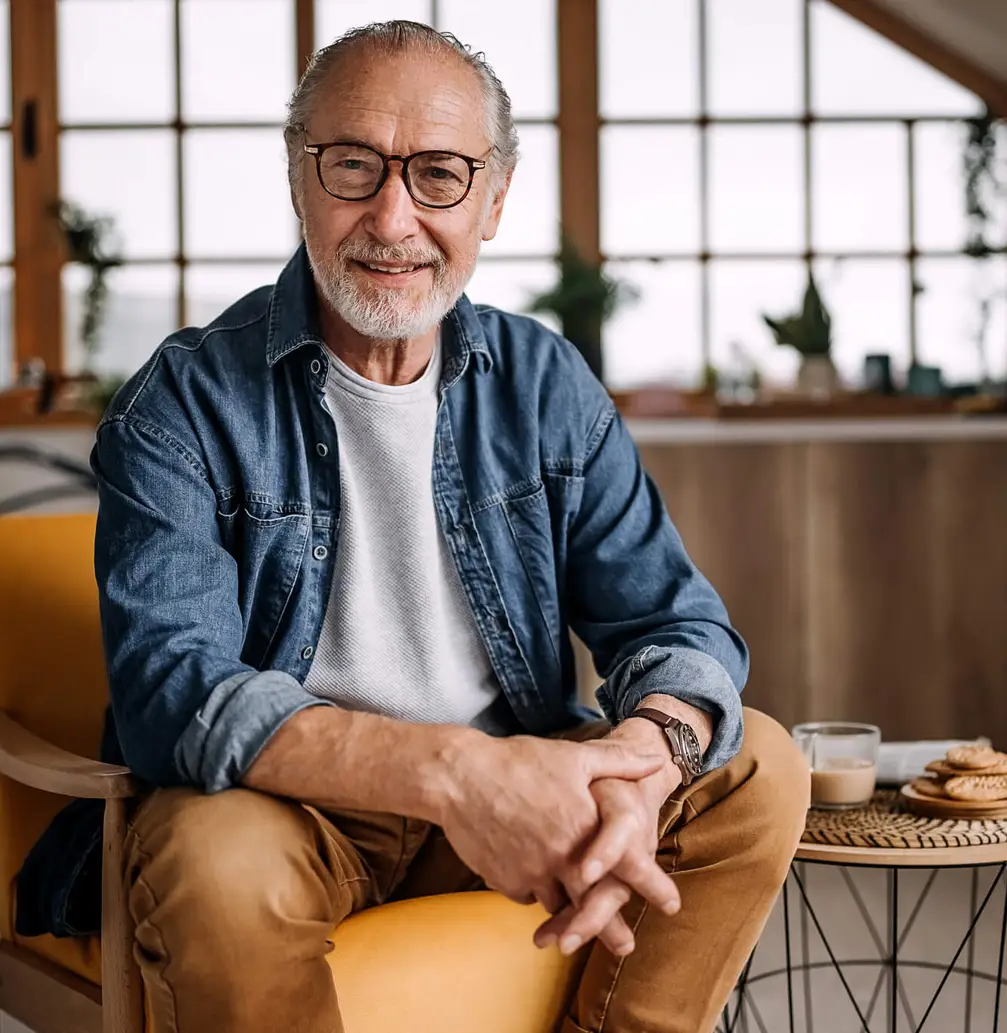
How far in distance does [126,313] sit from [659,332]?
1.68 meters

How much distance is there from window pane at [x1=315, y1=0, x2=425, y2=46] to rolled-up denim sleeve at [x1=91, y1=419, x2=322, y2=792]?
2.95 m

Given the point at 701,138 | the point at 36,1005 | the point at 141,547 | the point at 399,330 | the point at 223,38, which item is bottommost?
the point at 36,1005

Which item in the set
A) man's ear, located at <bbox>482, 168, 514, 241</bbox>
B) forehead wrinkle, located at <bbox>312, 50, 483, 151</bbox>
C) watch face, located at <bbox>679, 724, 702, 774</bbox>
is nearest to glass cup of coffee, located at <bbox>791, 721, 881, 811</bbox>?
watch face, located at <bbox>679, 724, 702, 774</bbox>

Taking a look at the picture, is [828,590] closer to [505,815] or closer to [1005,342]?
[1005,342]

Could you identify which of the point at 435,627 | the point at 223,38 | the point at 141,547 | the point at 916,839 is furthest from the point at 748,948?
the point at 223,38

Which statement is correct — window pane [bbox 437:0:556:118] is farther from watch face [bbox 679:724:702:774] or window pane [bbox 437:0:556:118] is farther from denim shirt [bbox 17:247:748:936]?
watch face [bbox 679:724:702:774]

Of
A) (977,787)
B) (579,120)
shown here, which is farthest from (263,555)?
(579,120)

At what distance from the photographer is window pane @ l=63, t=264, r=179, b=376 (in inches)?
160

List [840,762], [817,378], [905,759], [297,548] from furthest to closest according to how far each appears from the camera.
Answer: [817,378], [905,759], [840,762], [297,548]

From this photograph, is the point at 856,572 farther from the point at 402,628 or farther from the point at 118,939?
the point at 118,939

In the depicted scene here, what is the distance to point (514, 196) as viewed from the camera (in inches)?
160

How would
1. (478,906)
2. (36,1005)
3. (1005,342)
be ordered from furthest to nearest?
(1005,342)
(36,1005)
(478,906)

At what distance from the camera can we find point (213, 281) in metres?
4.10

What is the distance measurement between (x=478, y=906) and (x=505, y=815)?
0.22m
